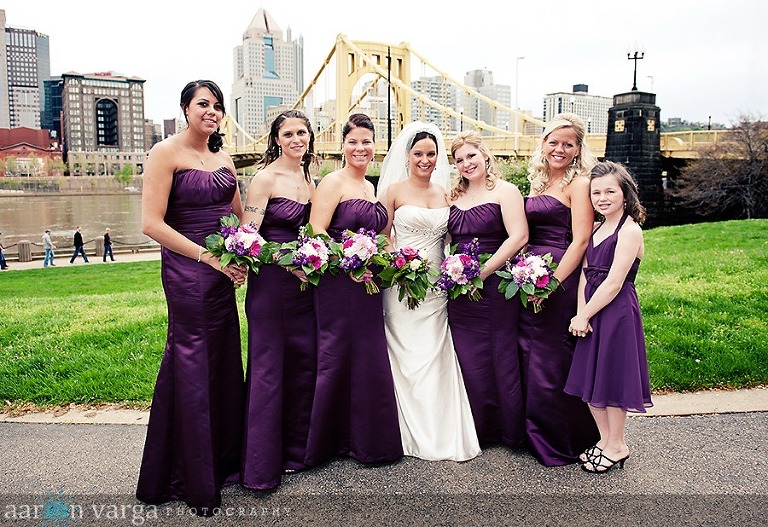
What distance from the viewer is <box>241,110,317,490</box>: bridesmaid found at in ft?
12.6

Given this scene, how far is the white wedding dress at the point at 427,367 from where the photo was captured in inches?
164

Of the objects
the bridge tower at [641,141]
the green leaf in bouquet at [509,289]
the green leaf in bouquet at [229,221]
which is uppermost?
the bridge tower at [641,141]

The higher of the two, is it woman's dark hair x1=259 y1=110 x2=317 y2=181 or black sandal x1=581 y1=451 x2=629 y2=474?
woman's dark hair x1=259 y1=110 x2=317 y2=181

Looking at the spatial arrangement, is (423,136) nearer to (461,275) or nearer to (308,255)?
(461,275)

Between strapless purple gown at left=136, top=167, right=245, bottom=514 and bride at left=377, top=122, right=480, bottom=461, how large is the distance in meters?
1.17

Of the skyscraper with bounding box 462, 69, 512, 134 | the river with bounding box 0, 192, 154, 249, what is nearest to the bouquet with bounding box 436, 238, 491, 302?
the river with bounding box 0, 192, 154, 249

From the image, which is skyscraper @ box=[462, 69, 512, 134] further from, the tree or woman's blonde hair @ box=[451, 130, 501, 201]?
woman's blonde hair @ box=[451, 130, 501, 201]

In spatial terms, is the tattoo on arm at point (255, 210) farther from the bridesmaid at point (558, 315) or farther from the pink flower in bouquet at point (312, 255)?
the bridesmaid at point (558, 315)

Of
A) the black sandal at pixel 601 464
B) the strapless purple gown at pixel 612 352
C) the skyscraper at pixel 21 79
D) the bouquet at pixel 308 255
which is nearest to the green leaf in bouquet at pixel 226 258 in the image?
the bouquet at pixel 308 255

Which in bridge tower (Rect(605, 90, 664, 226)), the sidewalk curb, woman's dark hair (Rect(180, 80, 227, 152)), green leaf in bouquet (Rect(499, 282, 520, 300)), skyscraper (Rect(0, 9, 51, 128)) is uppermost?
skyscraper (Rect(0, 9, 51, 128))

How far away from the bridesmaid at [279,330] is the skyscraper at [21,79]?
675 ft

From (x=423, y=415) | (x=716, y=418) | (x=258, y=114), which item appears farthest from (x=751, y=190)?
(x=258, y=114)

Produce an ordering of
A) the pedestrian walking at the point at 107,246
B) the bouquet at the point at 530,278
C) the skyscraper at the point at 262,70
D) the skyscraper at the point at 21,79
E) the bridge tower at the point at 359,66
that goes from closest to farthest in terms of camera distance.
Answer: the bouquet at the point at 530,278, the pedestrian walking at the point at 107,246, the bridge tower at the point at 359,66, the skyscraper at the point at 262,70, the skyscraper at the point at 21,79

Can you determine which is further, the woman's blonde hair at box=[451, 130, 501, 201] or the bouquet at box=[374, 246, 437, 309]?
the woman's blonde hair at box=[451, 130, 501, 201]
